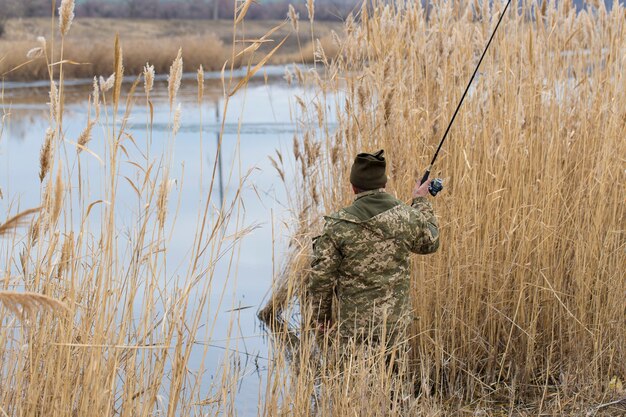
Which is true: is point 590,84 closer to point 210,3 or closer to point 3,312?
point 3,312

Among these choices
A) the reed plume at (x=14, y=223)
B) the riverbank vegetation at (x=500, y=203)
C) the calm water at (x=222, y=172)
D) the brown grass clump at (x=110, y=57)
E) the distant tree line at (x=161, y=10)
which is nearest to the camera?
the reed plume at (x=14, y=223)

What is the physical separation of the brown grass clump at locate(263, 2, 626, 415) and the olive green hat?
15.9 inches

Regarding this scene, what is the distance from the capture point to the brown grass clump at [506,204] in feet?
12.7

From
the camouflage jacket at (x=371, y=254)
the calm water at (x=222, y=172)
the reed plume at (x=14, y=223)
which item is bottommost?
the calm water at (x=222, y=172)

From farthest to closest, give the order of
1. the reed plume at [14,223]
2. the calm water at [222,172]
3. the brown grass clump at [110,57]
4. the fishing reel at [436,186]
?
the brown grass clump at [110,57] < the calm water at [222,172] < the fishing reel at [436,186] < the reed plume at [14,223]

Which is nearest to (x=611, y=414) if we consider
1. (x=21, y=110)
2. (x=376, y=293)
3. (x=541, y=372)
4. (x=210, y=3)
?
(x=541, y=372)

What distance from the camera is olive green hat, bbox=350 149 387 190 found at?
3305 millimetres

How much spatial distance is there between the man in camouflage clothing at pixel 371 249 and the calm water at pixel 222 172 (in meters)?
0.31

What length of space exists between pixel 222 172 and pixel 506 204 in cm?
1119

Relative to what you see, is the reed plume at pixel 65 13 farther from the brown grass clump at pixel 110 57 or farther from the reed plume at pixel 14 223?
the brown grass clump at pixel 110 57

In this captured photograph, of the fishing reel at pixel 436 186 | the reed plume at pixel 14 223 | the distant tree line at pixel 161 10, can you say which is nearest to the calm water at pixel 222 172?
the fishing reel at pixel 436 186

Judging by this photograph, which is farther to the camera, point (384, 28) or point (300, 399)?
point (384, 28)

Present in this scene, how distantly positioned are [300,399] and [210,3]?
62809 mm

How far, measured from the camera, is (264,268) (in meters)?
7.09
